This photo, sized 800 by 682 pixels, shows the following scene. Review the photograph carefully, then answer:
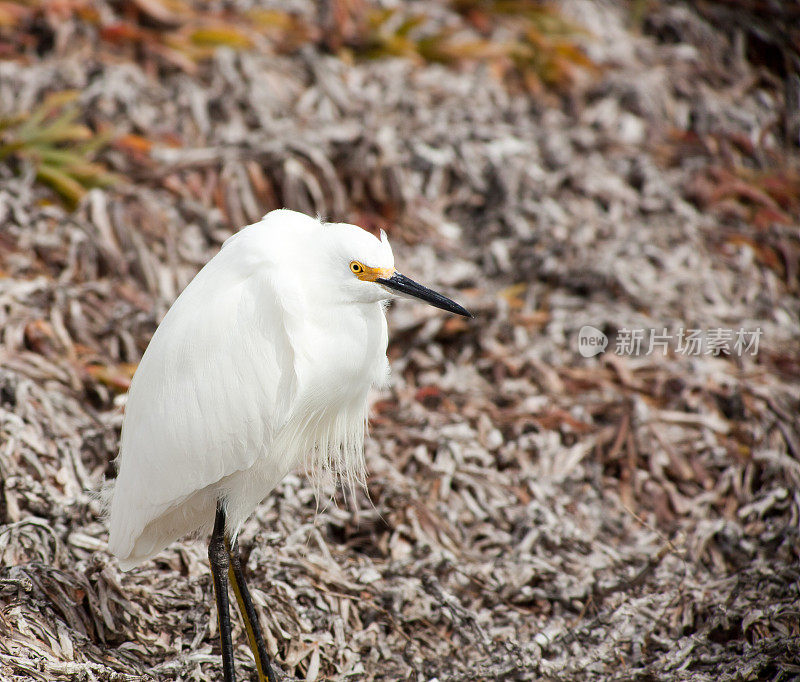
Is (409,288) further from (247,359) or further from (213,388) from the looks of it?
(213,388)

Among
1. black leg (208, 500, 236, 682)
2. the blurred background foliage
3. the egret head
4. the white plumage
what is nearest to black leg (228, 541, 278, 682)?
black leg (208, 500, 236, 682)

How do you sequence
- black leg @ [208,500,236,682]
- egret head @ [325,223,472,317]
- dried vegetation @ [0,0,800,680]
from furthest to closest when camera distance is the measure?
dried vegetation @ [0,0,800,680] → black leg @ [208,500,236,682] → egret head @ [325,223,472,317]

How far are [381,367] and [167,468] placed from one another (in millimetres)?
670

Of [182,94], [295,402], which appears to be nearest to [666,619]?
[295,402]

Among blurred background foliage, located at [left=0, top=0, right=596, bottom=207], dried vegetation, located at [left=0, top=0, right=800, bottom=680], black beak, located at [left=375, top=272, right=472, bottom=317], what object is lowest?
dried vegetation, located at [left=0, top=0, right=800, bottom=680]

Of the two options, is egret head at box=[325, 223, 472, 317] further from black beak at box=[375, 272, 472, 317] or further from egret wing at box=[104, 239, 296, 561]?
egret wing at box=[104, 239, 296, 561]

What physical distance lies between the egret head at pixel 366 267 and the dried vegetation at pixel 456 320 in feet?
3.75

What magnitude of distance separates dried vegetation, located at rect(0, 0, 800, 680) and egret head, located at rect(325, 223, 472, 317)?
3.75 feet

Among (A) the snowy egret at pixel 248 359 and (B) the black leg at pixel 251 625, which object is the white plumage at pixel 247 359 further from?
(B) the black leg at pixel 251 625

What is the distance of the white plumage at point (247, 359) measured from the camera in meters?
2.20

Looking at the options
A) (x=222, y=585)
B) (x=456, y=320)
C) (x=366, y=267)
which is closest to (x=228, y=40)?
(x=456, y=320)

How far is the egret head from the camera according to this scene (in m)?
2.20

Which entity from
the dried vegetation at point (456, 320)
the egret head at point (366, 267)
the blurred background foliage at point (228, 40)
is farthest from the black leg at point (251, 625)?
the blurred background foliage at point (228, 40)

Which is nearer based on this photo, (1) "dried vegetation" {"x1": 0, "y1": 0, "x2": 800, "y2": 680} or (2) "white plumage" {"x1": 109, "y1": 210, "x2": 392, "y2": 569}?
(2) "white plumage" {"x1": 109, "y1": 210, "x2": 392, "y2": 569}
